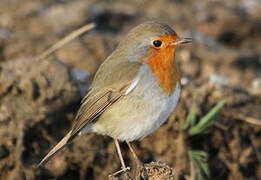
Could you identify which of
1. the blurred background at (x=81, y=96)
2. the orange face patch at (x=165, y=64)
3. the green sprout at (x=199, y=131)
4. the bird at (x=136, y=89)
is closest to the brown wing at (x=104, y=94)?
the bird at (x=136, y=89)

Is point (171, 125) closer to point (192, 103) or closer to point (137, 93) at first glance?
point (192, 103)

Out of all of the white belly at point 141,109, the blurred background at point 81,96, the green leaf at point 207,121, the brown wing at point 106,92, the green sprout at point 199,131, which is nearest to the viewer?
the white belly at point 141,109

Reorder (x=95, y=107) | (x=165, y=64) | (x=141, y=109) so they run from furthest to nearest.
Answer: (x=95, y=107) → (x=165, y=64) → (x=141, y=109)

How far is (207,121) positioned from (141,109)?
4.07 ft

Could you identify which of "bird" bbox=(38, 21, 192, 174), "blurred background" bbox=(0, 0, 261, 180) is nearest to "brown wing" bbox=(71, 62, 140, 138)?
"bird" bbox=(38, 21, 192, 174)

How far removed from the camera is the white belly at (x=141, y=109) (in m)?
4.18

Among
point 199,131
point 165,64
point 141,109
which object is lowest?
point 199,131

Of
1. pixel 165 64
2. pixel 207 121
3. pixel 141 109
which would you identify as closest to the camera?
pixel 141 109

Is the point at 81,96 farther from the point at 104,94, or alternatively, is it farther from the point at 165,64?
the point at 165,64

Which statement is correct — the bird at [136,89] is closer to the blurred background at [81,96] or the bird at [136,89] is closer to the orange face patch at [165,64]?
the orange face patch at [165,64]

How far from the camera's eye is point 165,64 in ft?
14.1

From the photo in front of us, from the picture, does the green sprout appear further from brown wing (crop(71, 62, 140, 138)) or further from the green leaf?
brown wing (crop(71, 62, 140, 138))

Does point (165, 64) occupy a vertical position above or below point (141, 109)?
above

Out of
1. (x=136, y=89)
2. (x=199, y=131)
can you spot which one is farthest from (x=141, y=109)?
(x=199, y=131)
